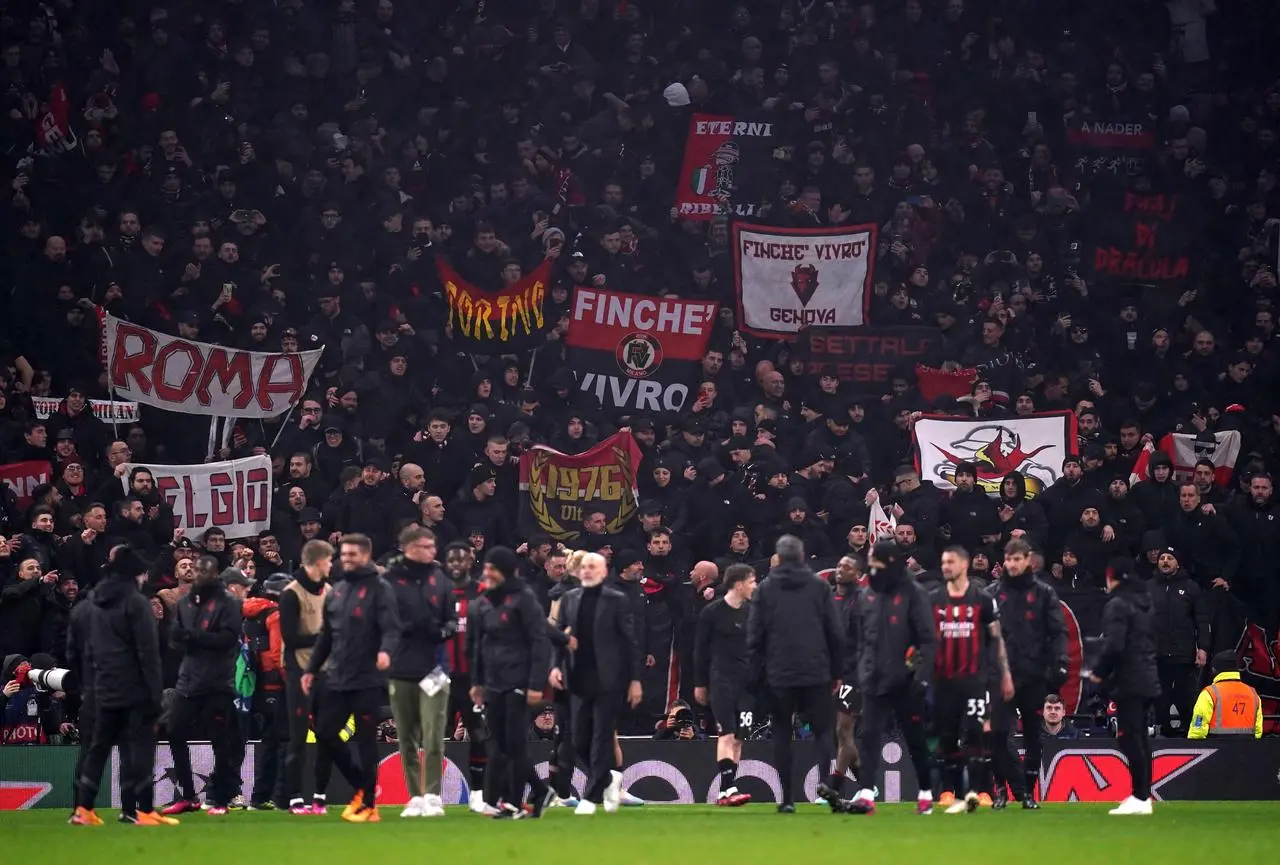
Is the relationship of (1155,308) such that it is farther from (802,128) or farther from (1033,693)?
(1033,693)

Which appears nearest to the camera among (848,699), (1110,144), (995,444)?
(848,699)

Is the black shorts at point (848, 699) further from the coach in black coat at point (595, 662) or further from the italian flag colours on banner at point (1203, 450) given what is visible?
the italian flag colours on banner at point (1203, 450)

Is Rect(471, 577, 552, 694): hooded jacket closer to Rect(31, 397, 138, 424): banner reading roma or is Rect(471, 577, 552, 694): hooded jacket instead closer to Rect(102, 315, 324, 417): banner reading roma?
Rect(31, 397, 138, 424): banner reading roma

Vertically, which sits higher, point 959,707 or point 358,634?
point 358,634

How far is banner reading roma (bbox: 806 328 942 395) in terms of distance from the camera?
93.0 ft

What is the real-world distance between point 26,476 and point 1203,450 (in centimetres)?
1424

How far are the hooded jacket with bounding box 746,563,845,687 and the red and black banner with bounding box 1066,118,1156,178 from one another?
17715mm

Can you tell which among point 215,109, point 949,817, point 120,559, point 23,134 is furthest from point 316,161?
point 949,817

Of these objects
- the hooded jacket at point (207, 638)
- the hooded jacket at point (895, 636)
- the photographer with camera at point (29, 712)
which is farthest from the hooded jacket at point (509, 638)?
the photographer with camera at point (29, 712)

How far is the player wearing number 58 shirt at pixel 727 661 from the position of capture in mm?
19406

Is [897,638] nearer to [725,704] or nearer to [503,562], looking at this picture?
[725,704]

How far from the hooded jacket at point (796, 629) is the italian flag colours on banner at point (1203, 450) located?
10.3 m

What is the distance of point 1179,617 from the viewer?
23.2 metres

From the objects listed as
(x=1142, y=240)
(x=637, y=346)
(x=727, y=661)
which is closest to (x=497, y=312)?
(x=637, y=346)
